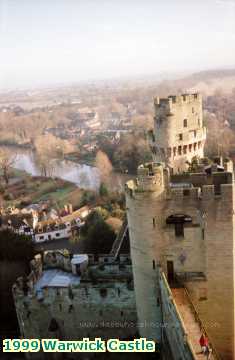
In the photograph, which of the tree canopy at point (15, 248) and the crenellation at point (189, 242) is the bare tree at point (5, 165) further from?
the crenellation at point (189, 242)

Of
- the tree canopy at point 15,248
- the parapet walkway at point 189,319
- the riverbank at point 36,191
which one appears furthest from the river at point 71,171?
the parapet walkway at point 189,319

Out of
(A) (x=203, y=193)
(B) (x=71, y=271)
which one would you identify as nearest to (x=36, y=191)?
(B) (x=71, y=271)

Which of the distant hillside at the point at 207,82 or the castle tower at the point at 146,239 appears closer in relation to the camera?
the castle tower at the point at 146,239

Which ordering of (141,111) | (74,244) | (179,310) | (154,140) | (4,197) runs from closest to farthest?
1. (179,310)
2. (154,140)
3. (74,244)
4. (4,197)
5. (141,111)

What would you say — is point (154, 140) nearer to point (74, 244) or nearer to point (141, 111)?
point (74, 244)

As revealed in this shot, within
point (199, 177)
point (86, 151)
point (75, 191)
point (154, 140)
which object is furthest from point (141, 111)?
point (199, 177)

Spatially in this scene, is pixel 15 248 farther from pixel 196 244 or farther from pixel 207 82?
pixel 207 82
